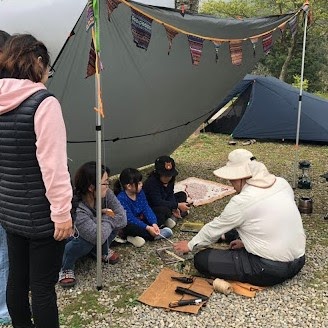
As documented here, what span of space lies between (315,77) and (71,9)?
782 inches

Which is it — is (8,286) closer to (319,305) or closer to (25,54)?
(25,54)

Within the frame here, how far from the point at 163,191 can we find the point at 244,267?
1427mm

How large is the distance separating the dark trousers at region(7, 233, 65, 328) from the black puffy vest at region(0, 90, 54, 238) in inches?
3.0

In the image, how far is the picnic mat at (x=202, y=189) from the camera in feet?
16.2

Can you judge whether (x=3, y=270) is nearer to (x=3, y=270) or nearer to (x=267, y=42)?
(x=3, y=270)

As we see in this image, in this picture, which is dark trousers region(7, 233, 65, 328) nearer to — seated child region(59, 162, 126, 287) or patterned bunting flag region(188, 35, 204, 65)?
seated child region(59, 162, 126, 287)

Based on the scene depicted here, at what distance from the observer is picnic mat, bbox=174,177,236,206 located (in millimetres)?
4945

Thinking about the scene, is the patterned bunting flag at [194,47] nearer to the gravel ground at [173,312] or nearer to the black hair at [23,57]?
the gravel ground at [173,312]

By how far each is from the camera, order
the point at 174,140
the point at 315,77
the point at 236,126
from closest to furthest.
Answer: the point at 174,140 < the point at 236,126 < the point at 315,77

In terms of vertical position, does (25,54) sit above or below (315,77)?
above

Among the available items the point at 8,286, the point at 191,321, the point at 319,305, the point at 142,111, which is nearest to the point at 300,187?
the point at 142,111

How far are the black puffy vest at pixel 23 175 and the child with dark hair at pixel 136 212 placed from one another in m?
1.83

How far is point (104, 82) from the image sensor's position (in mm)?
3975

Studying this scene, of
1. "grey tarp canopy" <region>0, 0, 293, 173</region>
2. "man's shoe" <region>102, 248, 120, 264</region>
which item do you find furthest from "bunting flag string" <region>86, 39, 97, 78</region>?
"man's shoe" <region>102, 248, 120, 264</region>
